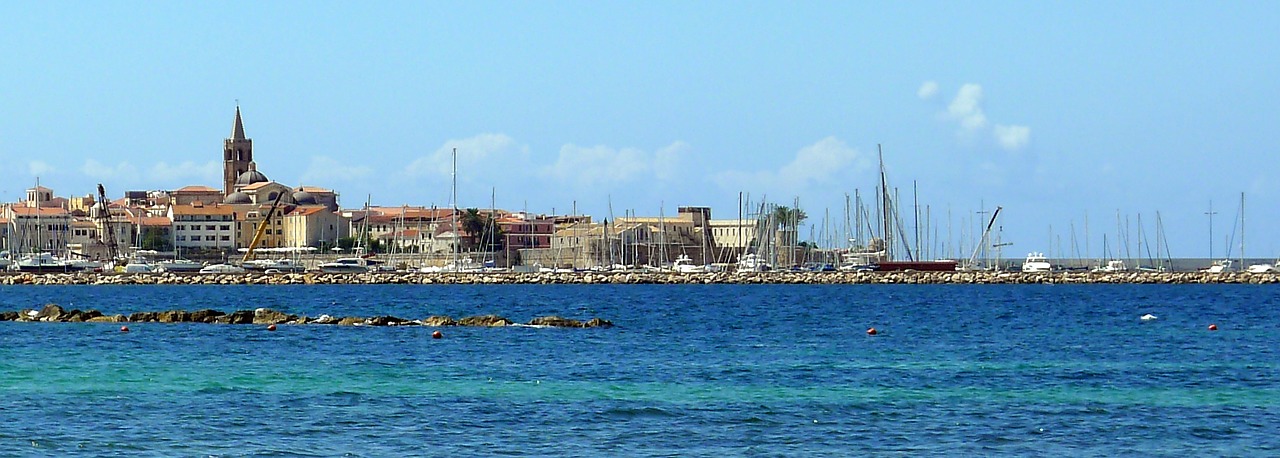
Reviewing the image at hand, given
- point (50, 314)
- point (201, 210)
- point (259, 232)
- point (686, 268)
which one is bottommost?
point (50, 314)

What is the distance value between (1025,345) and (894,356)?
5.50 metres

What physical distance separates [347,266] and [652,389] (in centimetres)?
10802

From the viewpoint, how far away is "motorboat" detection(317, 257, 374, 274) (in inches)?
5172

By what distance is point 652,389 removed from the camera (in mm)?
26781

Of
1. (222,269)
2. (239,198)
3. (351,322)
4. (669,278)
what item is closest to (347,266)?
(222,269)

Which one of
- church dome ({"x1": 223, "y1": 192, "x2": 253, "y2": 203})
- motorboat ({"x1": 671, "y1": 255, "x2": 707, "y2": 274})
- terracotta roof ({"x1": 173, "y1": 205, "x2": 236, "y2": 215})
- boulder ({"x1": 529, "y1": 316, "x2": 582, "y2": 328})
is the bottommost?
boulder ({"x1": 529, "y1": 316, "x2": 582, "y2": 328})

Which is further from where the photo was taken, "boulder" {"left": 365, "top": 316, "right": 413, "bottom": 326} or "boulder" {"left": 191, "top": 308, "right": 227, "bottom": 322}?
"boulder" {"left": 191, "top": 308, "right": 227, "bottom": 322}

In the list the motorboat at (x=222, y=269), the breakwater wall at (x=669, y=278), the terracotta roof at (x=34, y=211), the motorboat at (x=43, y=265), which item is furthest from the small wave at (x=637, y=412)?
the terracotta roof at (x=34, y=211)

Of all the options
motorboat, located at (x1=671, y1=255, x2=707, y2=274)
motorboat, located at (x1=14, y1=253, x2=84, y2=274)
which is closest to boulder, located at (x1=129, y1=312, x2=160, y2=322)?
motorboat, located at (x1=671, y1=255, x2=707, y2=274)

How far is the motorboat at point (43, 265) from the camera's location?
411 ft

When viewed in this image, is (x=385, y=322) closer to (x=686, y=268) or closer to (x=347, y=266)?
(x=686, y=268)

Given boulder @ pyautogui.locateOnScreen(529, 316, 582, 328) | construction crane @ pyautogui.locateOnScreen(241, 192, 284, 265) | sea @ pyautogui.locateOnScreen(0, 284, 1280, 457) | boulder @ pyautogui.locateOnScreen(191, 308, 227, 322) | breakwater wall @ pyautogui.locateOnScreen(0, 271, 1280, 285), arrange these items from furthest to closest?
construction crane @ pyautogui.locateOnScreen(241, 192, 284, 265)
breakwater wall @ pyautogui.locateOnScreen(0, 271, 1280, 285)
boulder @ pyautogui.locateOnScreen(191, 308, 227, 322)
boulder @ pyautogui.locateOnScreen(529, 316, 582, 328)
sea @ pyautogui.locateOnScreen(0, 284, 1280, 457)

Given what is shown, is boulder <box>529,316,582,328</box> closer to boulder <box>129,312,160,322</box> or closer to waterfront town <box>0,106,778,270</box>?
boulder <box>129,312,160,322</box>

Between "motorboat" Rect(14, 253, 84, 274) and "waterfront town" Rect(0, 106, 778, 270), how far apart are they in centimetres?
244
